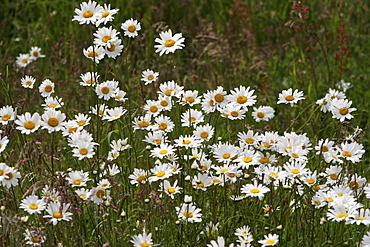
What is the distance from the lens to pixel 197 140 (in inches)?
103

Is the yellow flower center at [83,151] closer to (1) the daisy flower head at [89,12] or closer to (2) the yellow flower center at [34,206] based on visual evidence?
(2) the yellow flower center at [34,206]

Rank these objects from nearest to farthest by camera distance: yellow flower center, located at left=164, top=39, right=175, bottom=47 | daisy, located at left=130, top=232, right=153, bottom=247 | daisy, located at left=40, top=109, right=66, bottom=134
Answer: daisy, located at left=130, top=232, right=153, bottom=247, daisy, located at left=40, top=109, right=66, bottom=134, yellow flower center, located at left=164, top=39, right=175, bottom=47

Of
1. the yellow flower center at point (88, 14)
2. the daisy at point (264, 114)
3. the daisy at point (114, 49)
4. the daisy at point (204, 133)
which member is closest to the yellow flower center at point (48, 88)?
the daisy at point (114, 49)

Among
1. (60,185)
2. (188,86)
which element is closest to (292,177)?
(60,185)

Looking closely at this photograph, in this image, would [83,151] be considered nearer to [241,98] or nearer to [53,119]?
[53,119]

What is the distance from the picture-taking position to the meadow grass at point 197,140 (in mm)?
2389

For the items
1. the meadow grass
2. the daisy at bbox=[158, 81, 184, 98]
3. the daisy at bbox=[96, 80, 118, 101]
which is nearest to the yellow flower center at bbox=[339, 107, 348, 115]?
the meadow grass

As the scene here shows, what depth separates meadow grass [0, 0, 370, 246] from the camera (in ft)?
7.84

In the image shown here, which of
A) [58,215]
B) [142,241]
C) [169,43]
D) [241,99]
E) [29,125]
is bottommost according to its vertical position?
[142,241]

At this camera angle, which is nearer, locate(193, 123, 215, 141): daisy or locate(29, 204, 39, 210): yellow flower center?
locate(29, 204, 39, 210): yellow flower center

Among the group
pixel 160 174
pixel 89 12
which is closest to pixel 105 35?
pixel 89 12

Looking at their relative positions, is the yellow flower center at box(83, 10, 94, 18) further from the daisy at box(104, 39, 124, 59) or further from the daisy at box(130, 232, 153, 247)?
the daisy at box(130, 232, 153, 247)

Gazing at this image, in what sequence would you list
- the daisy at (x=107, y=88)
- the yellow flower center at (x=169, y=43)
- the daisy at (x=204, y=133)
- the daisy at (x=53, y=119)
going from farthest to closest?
1. the daisy at (x=107, y=88)
2. the yellow flower center at (x=169, y=43)
3. the daisy at (x=204, y=133)
4. the daisy at (x=53, y=119)

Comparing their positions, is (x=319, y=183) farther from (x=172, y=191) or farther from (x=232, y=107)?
(x=172, y=191)
